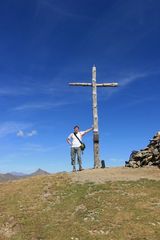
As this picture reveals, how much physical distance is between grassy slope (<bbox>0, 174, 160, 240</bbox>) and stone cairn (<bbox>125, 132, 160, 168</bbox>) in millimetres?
4740

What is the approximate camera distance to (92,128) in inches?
1286

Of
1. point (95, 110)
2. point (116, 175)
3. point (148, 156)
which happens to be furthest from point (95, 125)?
point (116, 175)

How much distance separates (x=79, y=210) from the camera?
20875 mm

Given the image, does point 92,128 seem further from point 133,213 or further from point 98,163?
point 133,213

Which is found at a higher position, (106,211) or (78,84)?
(78,84)

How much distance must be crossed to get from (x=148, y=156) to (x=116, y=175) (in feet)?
13.5

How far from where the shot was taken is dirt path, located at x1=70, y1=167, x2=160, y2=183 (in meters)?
26.2

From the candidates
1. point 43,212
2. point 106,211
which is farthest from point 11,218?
point 106,211

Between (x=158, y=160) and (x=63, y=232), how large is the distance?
12.8m

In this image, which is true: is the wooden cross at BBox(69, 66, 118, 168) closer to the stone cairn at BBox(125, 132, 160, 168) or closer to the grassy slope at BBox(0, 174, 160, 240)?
the stone cairn at BBox(125, 132, 160, 168)

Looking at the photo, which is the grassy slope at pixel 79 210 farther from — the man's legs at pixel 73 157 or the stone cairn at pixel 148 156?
the stone cairn at pixel 148 156

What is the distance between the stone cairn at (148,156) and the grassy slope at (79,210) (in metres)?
4.74

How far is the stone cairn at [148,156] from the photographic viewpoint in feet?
96.9

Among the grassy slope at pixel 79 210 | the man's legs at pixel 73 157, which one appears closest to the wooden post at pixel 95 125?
the man's legs at pixel 73 157
